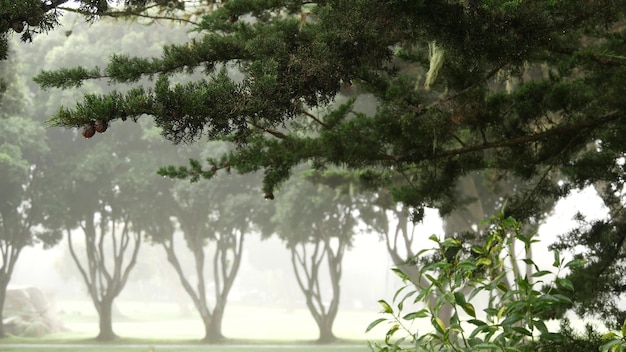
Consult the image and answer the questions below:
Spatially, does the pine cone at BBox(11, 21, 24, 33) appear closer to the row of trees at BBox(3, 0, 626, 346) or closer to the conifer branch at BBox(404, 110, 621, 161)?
the row of trees at BBox(3, 0, 626, 346)

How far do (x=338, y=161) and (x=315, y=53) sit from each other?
1.34 metres

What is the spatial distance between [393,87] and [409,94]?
0.29m

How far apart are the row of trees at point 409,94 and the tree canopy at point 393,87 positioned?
1cm

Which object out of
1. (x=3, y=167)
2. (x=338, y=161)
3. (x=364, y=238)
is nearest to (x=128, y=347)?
(x=3, y=167)

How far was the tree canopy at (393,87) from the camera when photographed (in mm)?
3881

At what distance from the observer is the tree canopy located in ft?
12.7

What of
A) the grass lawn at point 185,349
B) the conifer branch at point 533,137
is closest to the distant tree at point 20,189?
the grass lawn at point 185,349

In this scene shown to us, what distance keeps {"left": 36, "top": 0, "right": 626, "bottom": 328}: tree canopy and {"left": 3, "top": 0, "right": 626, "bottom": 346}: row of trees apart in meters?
0.01

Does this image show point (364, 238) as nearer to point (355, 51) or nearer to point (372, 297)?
point (372, 297)

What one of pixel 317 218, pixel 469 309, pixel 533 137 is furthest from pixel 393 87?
pixel 317 218

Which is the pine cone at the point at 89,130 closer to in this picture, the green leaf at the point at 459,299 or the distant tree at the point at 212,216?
the green leaf at the point at 459,299

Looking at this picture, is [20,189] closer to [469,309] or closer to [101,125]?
[101,125]

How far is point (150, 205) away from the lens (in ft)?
75.8

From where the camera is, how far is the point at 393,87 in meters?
5.10
